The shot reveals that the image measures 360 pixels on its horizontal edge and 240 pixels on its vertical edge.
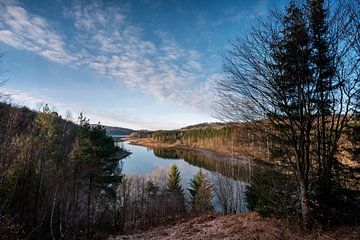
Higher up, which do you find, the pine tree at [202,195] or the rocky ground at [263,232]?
the rocky ground at [263,232]

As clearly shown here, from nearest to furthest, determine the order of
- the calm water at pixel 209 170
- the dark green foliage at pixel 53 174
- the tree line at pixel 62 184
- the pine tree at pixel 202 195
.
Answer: the tree line at pixel 62 184 → the dark green foliage at pixel 53 174 → the calm water at pixel 209 170 → the pine tree at pixel 202 195

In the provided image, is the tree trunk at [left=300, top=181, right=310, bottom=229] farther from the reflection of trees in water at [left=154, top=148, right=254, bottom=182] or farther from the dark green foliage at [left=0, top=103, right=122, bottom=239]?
the dark green foliage at [left=0, top=103, right=122, bottom=239]

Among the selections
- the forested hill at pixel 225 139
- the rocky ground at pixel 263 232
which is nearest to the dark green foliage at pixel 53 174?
the rocky ground at pixel 263 232

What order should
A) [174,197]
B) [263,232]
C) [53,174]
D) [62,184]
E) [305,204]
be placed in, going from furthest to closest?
[174,197]
[53,174]
[62,184]
[263,232]
[305,204]

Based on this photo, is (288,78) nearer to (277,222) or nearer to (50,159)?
(277,222)

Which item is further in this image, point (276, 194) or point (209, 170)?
point (209, 170)

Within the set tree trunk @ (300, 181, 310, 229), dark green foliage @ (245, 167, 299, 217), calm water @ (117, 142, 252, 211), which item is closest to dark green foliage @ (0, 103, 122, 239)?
dark green foliage @ (245, 167, 299, 217)

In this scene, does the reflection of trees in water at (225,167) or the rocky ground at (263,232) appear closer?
the rocky ground at (263,232)

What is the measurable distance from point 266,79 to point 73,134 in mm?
18809

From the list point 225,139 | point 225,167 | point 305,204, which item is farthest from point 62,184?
point 225,139

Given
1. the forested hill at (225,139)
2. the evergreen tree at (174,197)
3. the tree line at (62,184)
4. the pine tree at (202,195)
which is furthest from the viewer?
the evergreen tree at (174,197)

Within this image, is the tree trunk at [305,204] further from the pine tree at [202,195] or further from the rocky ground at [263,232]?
the pine tree at [202,195]

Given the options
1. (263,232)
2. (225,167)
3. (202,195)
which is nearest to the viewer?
(263,232)

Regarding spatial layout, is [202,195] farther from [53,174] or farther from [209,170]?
[209,170]
